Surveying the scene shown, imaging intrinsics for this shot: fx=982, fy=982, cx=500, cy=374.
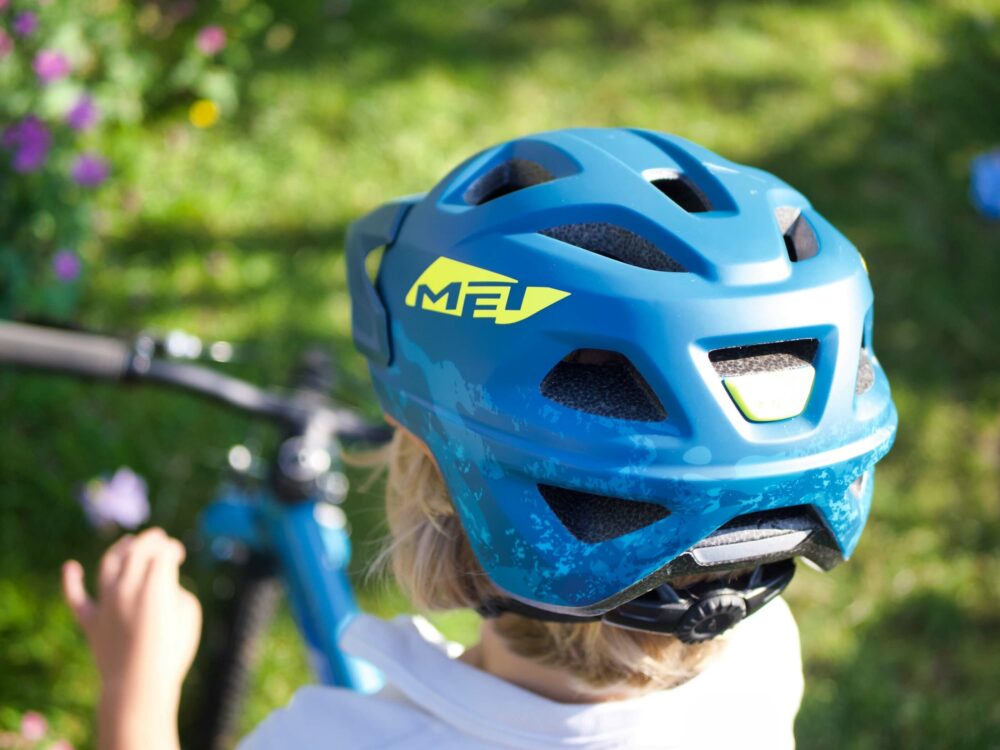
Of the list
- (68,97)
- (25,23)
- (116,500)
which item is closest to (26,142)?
(68,97)

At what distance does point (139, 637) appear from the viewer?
1.82 meters

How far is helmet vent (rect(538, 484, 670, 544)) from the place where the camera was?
146cm

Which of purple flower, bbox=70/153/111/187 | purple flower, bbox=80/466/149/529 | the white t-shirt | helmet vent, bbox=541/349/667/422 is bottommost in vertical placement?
purple flower, bbox=80/466/149/529

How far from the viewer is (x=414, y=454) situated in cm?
183

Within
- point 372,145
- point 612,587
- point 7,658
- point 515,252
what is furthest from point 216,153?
point 612,587

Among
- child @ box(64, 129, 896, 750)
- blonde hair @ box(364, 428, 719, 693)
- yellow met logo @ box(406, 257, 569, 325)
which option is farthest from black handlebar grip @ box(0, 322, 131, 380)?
yellow met logo @ box(406, 257, 569, 325)

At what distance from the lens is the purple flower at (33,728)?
2.98 metres

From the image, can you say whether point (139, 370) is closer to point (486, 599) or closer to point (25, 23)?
point (486, 599)

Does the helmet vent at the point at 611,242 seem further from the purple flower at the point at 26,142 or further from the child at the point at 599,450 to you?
the purple flower at the point at 26,142

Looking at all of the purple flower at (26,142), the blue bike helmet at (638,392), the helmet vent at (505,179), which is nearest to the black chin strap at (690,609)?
the blue bike helmet at (638,392)

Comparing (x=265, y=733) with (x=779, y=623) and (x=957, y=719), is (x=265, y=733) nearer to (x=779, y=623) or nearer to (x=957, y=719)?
(x=779, y=623)

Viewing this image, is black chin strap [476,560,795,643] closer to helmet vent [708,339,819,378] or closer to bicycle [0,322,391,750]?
helmet vent [708,339,819,378]

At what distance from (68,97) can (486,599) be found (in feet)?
8.26

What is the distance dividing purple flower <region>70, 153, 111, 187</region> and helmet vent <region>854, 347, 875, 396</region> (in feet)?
9.02
